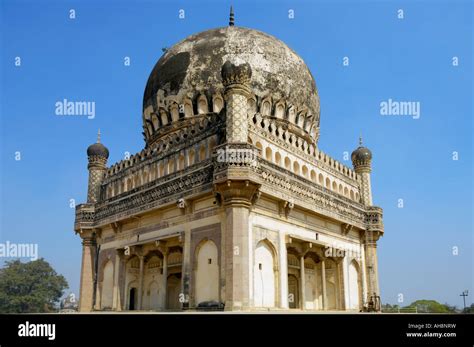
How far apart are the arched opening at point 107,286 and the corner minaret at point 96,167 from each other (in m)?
3.75

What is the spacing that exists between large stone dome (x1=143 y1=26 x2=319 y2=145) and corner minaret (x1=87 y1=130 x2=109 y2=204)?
3.05 m

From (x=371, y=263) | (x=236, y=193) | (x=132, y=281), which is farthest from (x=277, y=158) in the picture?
(x=132, y=281)

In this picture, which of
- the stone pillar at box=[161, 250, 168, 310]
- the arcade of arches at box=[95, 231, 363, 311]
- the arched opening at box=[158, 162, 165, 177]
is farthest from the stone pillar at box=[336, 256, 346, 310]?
the arched opening at box=[158, 162, 165, 177]

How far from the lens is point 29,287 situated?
155 ft

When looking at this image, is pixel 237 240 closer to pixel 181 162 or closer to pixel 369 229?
pixel 181 162

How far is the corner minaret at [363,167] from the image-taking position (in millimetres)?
25594

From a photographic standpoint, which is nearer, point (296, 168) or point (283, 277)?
point (283, 277)

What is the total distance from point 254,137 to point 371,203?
1008 centimetres

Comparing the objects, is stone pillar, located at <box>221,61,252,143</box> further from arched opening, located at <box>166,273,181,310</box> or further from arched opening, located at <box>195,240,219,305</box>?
arched opening, located at <box>166,273,181,310</box>

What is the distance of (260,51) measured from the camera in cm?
2400

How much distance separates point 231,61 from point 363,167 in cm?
964
